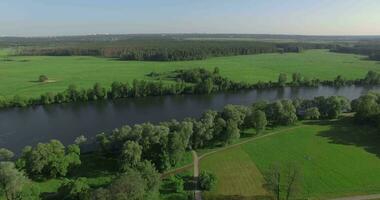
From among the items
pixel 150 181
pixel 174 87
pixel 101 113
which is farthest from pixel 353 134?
pixel 101 113

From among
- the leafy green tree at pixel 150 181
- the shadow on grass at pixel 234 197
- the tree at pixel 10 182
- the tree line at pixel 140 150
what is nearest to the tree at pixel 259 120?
the tree line at pixel 140 150

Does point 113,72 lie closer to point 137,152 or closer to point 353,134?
point 137,152

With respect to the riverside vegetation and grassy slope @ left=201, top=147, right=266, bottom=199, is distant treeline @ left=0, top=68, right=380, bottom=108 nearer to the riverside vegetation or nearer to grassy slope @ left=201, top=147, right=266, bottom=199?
the riverside vegetation

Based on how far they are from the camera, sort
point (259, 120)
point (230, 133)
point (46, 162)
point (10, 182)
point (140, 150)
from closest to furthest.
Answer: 1. point (10, 182)
2. point (46, 162)
3. point (140, 150)
4. point (230, 133)
5. point (259, 120)

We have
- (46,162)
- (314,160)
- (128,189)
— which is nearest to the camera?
(128,189)

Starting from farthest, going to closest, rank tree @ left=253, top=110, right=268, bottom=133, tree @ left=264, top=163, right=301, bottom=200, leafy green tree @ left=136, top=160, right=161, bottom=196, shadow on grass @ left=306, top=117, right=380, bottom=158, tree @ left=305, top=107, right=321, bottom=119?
tree @ left=305, top=107, right=321, bottom=119 < tree @ left=253, top=110, right=268, bottom=133 < shadow on grass @ left=306, top=117, right=380, bottom=158 < tree @ left=264, top=163, right=301, bottom=200 < leafy green tree @ left=136, top=160, right=161, bottom=196

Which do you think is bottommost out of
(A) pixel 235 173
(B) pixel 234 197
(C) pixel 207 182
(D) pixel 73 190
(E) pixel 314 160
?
(B) pixel 234 197

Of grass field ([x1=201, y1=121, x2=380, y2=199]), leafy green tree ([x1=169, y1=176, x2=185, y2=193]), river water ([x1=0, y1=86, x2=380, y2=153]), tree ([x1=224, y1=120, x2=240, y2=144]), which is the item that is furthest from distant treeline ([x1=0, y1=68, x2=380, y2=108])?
leafy green tree ([x1=169, y1=176, x2=185, y2=193])

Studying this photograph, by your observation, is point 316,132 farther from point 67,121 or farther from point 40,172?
point 67,121
